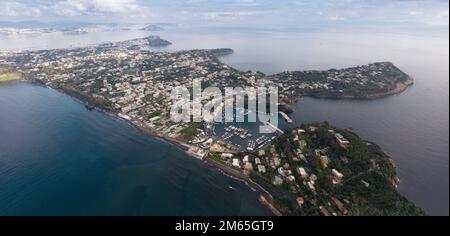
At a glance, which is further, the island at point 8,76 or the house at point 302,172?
the island at point 8,76

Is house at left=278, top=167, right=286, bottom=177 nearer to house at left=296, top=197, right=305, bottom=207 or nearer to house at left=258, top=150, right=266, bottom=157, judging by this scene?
house at left=258, top=150, right=266, bottom=157

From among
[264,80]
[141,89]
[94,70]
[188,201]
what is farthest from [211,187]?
[94,70]

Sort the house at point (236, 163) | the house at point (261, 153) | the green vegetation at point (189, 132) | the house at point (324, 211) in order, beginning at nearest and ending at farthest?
1. the house at point (324, 211)
2. the house at point (236, 163)
3. the house at point (261, 153)
4. the green vegetation at point (189, 132)

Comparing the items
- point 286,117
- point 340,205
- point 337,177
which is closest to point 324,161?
point 337,177

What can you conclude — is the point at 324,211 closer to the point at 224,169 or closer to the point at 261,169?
the point at 261,169

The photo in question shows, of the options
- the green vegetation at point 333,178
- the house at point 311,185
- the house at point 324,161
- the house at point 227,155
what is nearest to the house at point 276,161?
the green vegetation at point 333,178

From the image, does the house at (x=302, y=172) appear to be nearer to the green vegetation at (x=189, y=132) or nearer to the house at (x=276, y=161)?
the house at (x=276, y=161)

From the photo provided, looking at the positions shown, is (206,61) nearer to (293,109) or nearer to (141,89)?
(141,89)

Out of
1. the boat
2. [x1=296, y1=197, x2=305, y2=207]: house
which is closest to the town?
[x1=296, y1=197, x2=305, y2=207]: house
